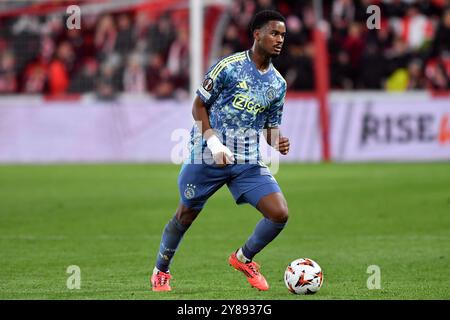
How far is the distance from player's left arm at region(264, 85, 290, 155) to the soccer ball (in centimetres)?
98

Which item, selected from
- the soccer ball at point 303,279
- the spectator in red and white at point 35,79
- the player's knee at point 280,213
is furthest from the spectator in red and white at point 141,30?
the soccer ball at point 303,279

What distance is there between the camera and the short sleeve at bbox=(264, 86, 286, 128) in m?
8.62

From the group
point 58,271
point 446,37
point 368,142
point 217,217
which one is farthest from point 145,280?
point 446,37

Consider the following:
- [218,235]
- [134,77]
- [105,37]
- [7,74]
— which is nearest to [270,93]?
[218,235]

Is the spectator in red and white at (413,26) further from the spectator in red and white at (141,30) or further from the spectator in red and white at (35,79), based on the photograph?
the spectator in red and white at (35,79)

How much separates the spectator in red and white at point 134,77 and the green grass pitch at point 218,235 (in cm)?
491

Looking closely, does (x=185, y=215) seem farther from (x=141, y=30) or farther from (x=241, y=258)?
(x=141, y=30)

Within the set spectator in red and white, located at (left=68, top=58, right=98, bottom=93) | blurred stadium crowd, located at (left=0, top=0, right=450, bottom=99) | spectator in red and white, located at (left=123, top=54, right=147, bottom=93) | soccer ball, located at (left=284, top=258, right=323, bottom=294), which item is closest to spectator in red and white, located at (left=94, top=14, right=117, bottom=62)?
blurred stadium crowd, located at (left=0, top=0, right=450, bottom=99)

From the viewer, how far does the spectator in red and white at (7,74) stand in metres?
25.6

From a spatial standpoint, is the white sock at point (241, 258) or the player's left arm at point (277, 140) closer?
the player's left arm at point (277, 140)

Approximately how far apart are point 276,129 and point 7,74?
18.1 meters

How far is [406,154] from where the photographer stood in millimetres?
23031

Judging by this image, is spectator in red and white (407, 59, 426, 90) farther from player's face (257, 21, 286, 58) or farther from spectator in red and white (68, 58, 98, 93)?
player's face (257, 21, 286, 58)

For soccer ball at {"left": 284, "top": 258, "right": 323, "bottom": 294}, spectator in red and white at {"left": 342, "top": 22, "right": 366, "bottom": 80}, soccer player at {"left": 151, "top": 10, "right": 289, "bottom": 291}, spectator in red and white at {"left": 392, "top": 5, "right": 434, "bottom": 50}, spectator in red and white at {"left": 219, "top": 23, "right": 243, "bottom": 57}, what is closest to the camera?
soccer ball at {"left": 284, "top": 258, "right": 323, "bottom": 294}
